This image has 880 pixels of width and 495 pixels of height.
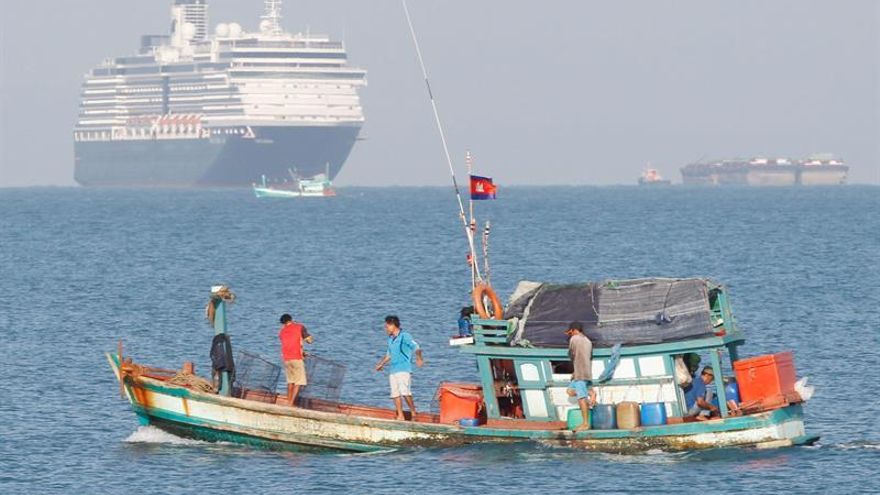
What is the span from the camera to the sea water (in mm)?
27406

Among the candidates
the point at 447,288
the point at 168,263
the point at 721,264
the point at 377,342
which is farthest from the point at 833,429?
the point at 168,263

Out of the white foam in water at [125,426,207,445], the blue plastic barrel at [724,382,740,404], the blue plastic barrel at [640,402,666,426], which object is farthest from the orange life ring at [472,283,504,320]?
the white foam in water at [125,426,207,445]

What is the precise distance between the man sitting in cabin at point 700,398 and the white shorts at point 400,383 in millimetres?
4156

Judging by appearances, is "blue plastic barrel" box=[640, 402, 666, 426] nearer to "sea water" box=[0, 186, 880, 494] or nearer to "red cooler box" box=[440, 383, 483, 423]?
"sea water" box=[0, 186, 880, 494]

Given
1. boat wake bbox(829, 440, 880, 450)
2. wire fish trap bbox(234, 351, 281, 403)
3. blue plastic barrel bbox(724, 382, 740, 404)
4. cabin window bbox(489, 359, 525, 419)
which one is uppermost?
wire fish trap bbox(234, 351, 281, 403)

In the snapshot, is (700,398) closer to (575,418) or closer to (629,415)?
(629,415)

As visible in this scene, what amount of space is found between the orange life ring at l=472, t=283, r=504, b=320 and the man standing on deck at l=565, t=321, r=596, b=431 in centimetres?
133

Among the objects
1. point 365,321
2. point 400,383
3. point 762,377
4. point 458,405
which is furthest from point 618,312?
point 365,321

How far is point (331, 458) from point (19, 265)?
2127 inches

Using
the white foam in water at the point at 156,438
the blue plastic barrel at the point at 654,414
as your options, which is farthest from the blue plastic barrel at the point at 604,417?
the white foam in water at the point at 156,438

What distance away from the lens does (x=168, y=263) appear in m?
81.8

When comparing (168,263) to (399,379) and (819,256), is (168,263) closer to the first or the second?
(819,256)

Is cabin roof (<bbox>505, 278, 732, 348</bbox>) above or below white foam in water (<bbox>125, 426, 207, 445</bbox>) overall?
above

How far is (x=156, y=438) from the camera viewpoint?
30250mm
